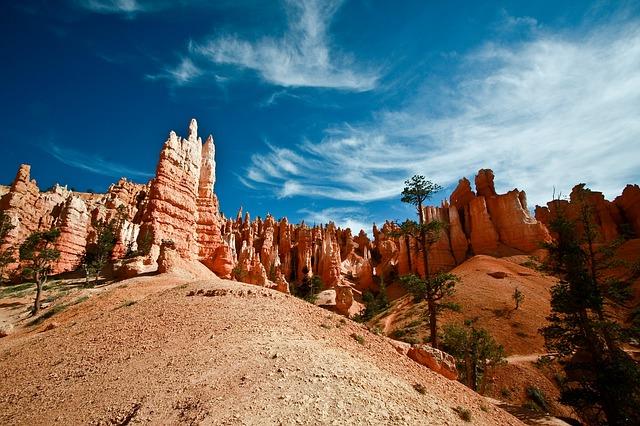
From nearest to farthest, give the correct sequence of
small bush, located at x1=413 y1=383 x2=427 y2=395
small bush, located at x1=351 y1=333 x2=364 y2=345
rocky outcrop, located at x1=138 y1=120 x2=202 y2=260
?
small bush, located at x1=413 y1=383 x2=427 y2=395
small bush, located at x1=351 y1=333 x2=364 y2=345
rocky outcrop, located at x1=138 y1=120 x2=202 y2=260

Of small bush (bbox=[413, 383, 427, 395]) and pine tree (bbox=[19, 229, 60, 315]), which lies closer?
small bush (bbox=[413, 383, 427, 395])

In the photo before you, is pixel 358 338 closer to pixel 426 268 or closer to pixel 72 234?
pixel 426 268

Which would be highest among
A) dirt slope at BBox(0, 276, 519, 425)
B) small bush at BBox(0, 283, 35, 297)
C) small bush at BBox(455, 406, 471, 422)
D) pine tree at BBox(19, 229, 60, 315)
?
pine tree at BBox(19, 229, 60, 315)

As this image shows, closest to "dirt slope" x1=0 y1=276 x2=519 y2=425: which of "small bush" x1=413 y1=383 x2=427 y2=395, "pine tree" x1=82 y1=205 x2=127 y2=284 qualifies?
"small bush" x1=413 y1=383 x2=427 y2=395

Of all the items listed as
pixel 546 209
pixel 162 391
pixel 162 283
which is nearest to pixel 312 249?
pixel 546 209

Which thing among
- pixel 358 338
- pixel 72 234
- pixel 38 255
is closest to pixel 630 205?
pixel 358 338

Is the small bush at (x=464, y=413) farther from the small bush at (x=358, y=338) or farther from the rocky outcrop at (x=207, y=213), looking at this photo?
the rocky outcrop at (x=207, y=213)

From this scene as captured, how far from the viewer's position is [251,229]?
3799 inches

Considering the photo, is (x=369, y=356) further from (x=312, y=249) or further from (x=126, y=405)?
(x=312, y=249)

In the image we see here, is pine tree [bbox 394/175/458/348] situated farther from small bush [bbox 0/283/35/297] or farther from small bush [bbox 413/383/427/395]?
small bush [bbox 0/283/35/297]

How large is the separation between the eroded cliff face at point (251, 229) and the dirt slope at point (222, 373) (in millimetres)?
10191

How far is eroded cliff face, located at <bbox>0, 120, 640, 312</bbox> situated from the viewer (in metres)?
42.8

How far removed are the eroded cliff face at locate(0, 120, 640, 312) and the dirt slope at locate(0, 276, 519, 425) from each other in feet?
33.4

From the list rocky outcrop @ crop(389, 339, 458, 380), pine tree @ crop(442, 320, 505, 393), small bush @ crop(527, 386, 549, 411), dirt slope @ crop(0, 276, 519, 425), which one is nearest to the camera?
dirt slope @ crop(0, 276, 519, 425)
